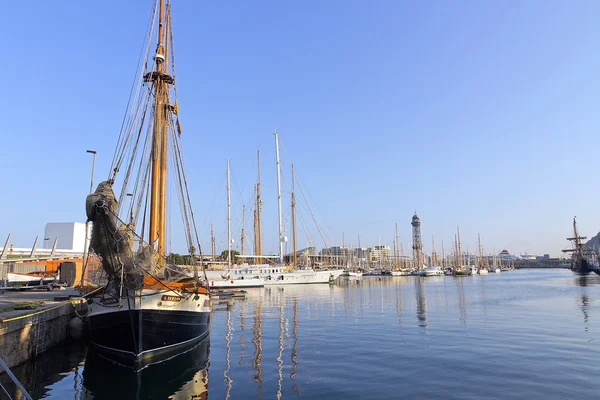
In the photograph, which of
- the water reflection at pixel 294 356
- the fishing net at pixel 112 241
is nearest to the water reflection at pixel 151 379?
the water reflection at pixel 294 356

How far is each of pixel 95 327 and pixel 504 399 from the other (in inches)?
624

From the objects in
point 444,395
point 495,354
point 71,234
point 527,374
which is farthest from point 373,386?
point 71,234

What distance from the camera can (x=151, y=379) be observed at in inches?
576

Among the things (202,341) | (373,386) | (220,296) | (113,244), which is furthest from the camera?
(220,296)

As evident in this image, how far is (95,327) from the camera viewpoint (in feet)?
57.4

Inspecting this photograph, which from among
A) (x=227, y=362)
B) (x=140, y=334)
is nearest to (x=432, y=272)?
(x=227, y=362)

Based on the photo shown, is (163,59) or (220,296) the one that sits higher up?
(163,59)

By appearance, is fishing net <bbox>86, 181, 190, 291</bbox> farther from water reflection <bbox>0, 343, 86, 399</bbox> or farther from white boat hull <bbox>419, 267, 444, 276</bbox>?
white boat hull <bbox>419, 267, 444, 276</bbox>

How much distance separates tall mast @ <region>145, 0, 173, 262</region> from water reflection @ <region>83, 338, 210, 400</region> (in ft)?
20.9

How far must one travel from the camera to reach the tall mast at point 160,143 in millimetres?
22625

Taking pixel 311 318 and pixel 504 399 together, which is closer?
pixel 504 399

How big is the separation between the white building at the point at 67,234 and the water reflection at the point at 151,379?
81218mm

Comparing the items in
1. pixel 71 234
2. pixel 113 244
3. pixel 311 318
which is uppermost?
pixel 71 234

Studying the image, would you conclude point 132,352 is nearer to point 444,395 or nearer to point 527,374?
point 444,395
